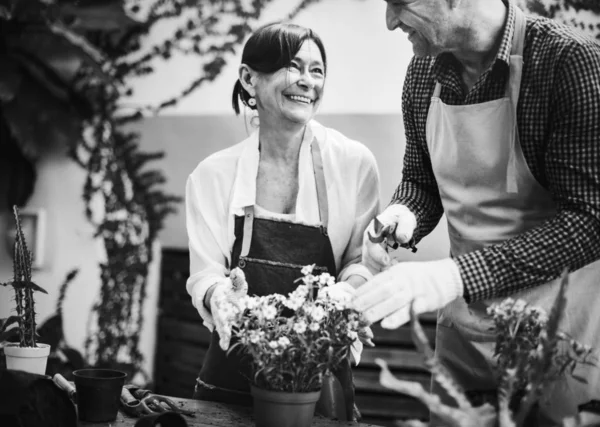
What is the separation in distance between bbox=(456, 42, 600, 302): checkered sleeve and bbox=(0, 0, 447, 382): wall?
204cm

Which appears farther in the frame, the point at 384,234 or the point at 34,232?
the point at 34,232

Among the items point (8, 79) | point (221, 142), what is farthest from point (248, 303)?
point (8, 79)

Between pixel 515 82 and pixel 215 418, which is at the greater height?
pixel 515 82

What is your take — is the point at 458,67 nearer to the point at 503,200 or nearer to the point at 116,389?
the point at 503,200

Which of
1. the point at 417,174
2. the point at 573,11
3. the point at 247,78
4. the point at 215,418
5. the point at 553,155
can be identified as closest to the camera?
the point at 553,155

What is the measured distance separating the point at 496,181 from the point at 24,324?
4.04 ft

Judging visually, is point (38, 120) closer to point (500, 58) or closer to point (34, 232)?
point (34, 232)

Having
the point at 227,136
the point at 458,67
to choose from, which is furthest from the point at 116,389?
the point at 227,136

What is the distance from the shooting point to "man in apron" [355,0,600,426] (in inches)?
60.9

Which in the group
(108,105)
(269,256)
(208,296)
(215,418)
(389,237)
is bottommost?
(215,418)

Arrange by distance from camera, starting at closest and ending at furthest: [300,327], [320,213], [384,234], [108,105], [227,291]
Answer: [300,327] → [384,234] → [227,291] → [320,213] → [108,105]

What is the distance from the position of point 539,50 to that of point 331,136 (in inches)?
30.8

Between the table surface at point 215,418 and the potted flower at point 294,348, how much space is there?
0.17 metres

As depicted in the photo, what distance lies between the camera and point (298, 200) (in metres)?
2.19
